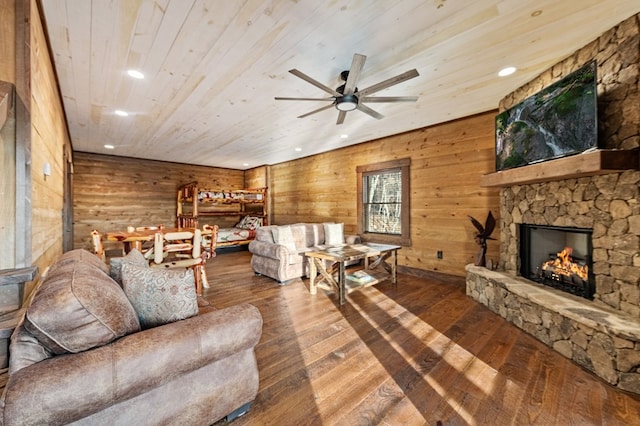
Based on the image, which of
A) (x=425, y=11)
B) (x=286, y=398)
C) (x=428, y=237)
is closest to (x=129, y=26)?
(x=425, y=11)

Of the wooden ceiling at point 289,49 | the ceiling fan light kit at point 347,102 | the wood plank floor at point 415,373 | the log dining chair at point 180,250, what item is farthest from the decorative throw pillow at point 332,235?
the ceiling fan light kit at point 347,102

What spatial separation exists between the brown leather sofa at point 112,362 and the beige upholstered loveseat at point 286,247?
2.55 meters

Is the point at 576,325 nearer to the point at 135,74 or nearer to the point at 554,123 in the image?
the point at 554,123

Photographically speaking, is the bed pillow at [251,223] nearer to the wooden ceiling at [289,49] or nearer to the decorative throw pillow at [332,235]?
the decorative throw pillow at [332,235]

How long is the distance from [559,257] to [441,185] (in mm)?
1749

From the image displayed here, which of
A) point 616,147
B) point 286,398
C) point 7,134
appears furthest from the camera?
point 616,147

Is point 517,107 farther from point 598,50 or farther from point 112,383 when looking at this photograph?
point 112,383

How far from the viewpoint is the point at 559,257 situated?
2623mm

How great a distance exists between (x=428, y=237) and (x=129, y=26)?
428 centimetres

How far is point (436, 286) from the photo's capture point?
12.4 feet

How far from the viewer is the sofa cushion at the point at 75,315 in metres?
0.97

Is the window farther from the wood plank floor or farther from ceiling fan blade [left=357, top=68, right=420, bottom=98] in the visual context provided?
ceiling fan blade [left=357, top=68, right=420, bottom=98]

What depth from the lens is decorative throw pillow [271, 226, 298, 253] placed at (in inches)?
164

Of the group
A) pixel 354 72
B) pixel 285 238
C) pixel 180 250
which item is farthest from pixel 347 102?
pixel 180 250
